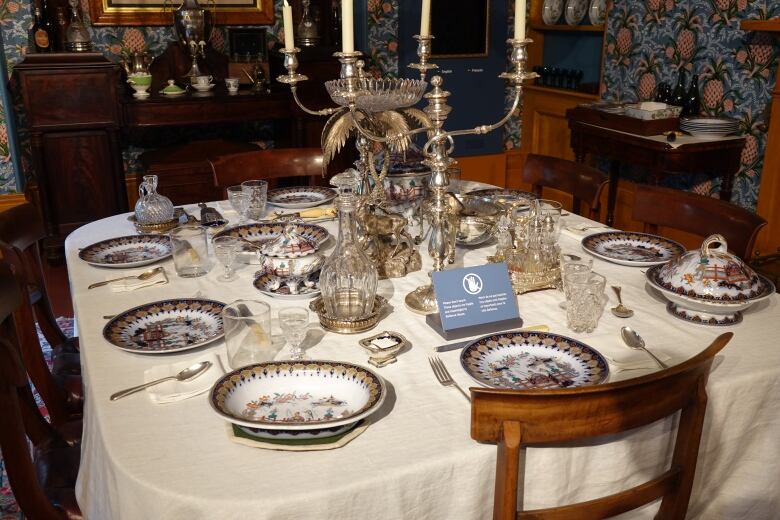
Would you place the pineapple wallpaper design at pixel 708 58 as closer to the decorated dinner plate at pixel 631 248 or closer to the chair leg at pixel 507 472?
the decorated dinner plate at pixel 631 248

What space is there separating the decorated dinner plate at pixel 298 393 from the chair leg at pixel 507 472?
0.22 metres

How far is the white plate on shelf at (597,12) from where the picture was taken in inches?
181

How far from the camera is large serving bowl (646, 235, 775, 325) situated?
152 centimetres

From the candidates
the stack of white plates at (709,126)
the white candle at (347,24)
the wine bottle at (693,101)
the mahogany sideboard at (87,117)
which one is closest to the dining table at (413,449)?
the white candle at (347,24)

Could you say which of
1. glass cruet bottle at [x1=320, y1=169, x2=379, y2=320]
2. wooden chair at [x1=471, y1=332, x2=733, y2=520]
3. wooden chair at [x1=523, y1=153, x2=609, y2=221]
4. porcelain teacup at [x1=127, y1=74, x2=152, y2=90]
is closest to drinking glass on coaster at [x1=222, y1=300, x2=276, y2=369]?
glass cruet bottle at [x1=320, y1=169, x2=379, y2=320]

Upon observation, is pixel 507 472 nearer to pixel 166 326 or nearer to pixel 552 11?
pixel 166 326

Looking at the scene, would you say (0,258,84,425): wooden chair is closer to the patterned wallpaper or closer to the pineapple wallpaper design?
the patterned wallpaper

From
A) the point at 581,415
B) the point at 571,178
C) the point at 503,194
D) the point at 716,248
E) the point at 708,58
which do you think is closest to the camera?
the point at 581,415

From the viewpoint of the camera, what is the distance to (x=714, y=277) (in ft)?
5.06

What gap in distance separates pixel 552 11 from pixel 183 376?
4.34 meters

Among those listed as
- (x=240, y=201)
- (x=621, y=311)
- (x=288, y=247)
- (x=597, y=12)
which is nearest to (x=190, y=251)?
(x=288, y=247)

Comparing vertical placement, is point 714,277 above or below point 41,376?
above

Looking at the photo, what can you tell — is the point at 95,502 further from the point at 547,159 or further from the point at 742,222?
the point at 547,159

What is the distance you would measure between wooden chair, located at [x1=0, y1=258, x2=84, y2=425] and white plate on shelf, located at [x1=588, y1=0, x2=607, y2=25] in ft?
12.5
